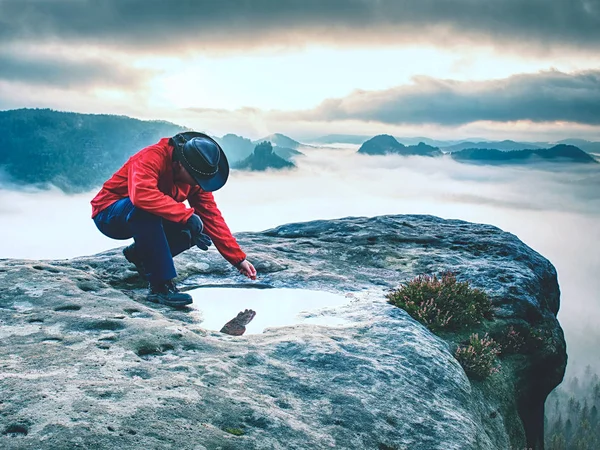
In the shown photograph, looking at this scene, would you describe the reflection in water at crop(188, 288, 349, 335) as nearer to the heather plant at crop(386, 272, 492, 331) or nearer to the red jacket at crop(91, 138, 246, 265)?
the red jacket at crop(91, 138, 246, 265)

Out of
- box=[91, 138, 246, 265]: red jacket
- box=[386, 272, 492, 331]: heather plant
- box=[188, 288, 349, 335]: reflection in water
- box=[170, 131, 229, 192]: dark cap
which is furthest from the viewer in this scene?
box=[386, 272, 492, 331]: heather plant

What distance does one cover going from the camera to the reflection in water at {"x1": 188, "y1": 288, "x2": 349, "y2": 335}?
8.16 metres

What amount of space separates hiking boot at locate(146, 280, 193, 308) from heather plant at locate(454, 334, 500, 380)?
5.01 meters

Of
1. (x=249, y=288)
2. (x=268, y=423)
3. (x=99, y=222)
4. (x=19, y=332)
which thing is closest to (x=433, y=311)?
(x=249, y=288)

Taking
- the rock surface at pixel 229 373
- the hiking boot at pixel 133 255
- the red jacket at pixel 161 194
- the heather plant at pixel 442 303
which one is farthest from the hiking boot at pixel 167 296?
the heather plant at pixel 442 303

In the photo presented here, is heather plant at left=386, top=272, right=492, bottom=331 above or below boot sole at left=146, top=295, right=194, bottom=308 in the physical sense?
below

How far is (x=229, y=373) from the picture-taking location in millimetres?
5645

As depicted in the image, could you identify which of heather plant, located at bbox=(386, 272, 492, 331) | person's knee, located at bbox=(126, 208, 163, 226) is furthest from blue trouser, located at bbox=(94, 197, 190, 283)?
heather plant, located at bbox=(386, 272, 492, 331)

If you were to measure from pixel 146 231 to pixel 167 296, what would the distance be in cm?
131

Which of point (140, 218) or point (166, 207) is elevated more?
point (166, 207)

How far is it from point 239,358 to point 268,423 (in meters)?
1.42

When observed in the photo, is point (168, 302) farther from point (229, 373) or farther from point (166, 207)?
point (229, 373)

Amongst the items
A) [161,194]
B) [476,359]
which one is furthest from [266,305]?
[476,359]

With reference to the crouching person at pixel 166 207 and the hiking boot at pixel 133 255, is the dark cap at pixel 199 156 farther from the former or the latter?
the hiking boot at pixel 133 255
